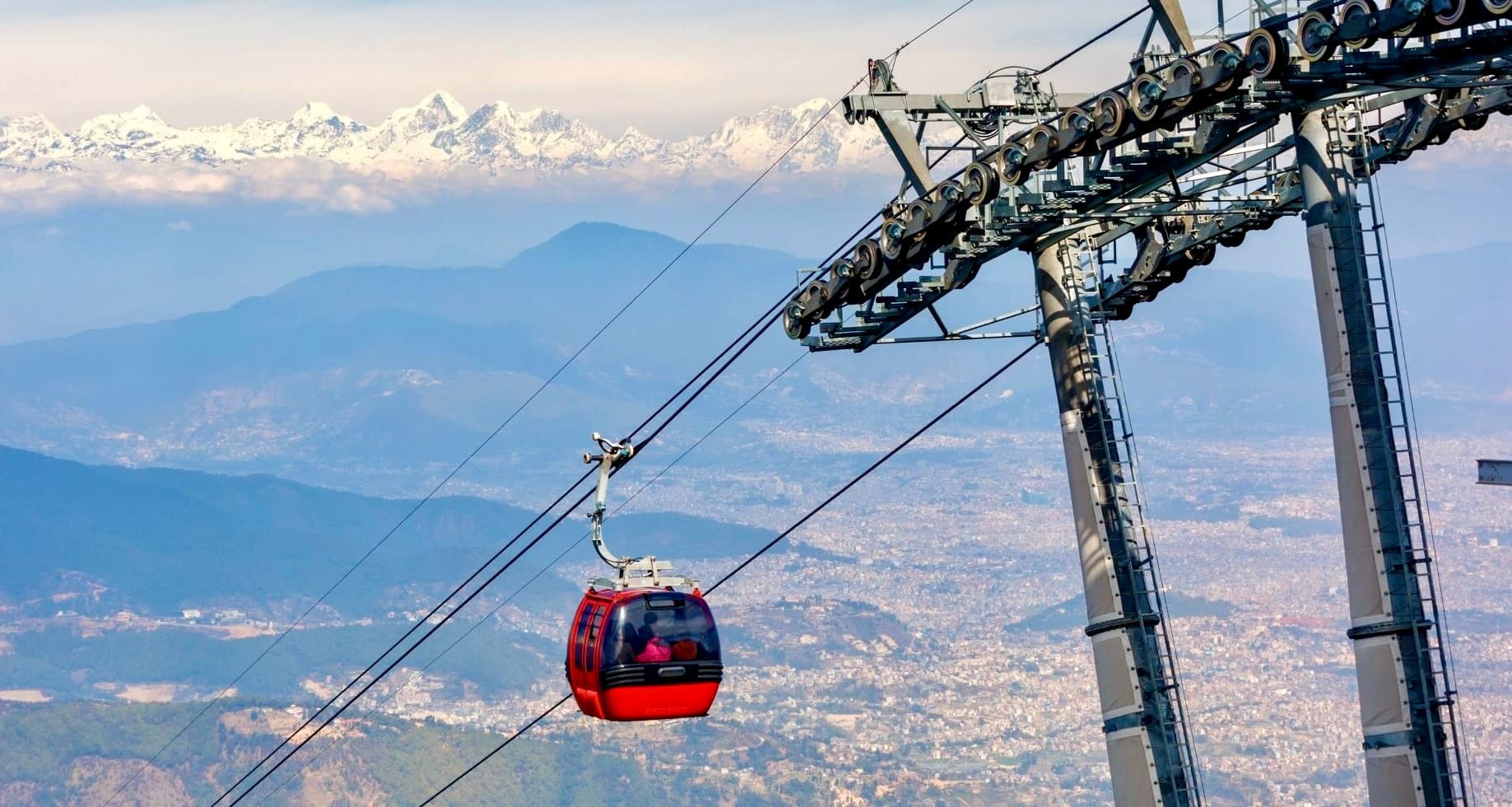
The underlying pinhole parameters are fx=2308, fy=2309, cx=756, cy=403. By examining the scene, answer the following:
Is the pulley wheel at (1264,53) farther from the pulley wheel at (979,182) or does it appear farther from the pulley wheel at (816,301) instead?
the pulley wheel at (816,301)

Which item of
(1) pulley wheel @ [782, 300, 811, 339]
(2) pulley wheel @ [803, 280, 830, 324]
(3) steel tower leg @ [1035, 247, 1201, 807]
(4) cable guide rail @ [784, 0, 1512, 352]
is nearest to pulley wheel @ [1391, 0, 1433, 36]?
Result: (4) cable guide rail @ [784, 0, 1512, 352]

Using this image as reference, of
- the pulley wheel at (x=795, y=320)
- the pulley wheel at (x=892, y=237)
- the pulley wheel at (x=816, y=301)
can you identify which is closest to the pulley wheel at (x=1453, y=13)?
the pulley wheel at (x=892, y=237)

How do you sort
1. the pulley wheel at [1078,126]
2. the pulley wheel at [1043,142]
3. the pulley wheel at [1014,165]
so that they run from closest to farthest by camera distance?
the pulley wheel at [1078,126] < the pulley wheel at [1043,142] < the pulley wheel at [1014,165]

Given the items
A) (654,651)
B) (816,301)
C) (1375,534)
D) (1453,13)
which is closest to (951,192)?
(816,301)

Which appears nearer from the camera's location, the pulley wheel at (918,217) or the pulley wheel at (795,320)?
the pulley wheel at (918,217)

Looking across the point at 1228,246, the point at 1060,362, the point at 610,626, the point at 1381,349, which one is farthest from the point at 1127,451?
the point at 610,626

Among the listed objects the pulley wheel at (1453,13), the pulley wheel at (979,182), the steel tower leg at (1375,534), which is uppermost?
the pulley wheel at (979,182)
